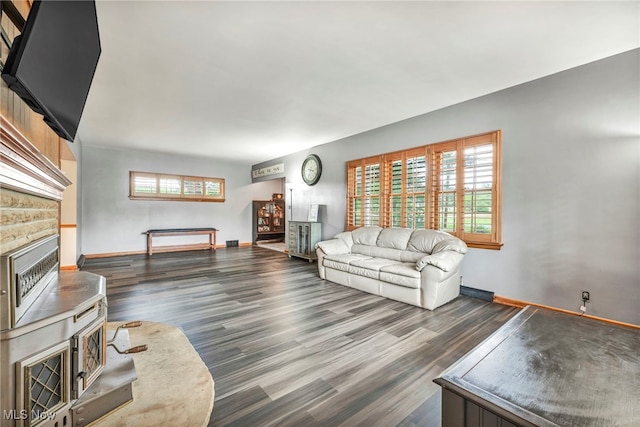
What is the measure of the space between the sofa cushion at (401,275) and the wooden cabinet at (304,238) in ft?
8.65

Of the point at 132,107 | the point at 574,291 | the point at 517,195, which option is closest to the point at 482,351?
the point at 574,291

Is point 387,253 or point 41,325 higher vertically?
point 41,325

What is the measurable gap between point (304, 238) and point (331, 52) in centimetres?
421

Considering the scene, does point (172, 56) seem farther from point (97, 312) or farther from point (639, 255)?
point (639, 255)

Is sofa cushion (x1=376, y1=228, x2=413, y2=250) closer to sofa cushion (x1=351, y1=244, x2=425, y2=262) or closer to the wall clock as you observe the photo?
sofa cushion (x1=351, y1=244, x2=425, y2=262)

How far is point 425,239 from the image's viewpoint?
12.8 feet

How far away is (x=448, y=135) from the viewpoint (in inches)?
156

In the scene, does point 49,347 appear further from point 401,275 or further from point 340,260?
point 340,260

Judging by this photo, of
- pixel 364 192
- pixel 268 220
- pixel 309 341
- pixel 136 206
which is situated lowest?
pixel 309 341

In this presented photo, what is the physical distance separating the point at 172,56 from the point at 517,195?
4.17 metres

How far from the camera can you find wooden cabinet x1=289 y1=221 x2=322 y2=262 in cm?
604

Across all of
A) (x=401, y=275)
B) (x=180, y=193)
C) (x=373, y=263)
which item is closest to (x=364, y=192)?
(x=373, y=263)

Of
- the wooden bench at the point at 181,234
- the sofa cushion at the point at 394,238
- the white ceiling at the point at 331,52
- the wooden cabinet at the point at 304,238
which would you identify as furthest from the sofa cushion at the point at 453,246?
the wooden bench at the point at 181,234

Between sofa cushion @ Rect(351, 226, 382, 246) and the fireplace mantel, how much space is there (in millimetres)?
3969
